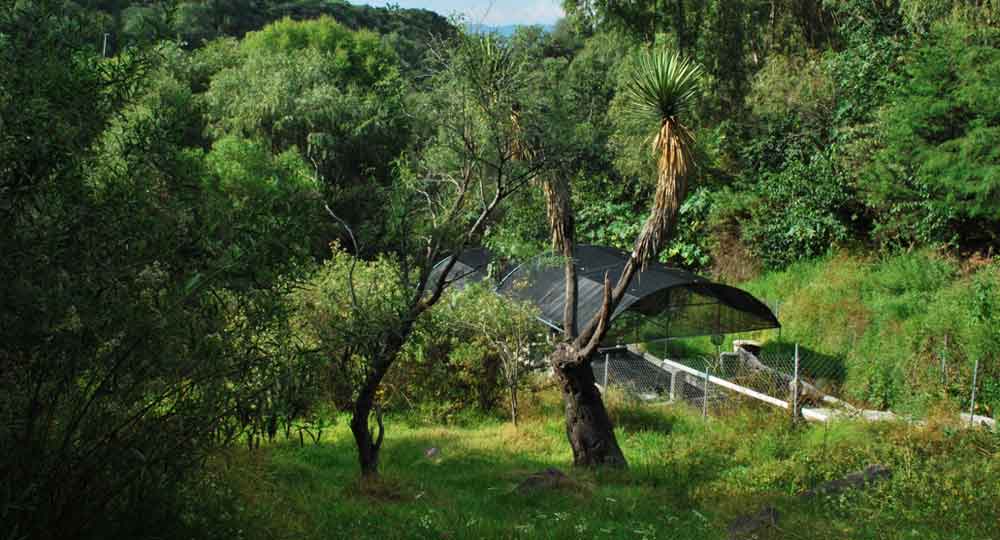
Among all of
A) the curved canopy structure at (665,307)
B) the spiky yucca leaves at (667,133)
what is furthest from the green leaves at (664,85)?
the curved canopy structure at (665,307)

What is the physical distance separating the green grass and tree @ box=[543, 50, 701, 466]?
21.7 inches

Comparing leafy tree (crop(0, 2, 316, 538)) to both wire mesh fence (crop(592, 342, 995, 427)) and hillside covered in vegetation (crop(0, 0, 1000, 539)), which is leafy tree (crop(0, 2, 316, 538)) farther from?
wire mesh fence (crop(592, 342, 995, 427))

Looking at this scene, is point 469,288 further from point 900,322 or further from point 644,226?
point 900,322

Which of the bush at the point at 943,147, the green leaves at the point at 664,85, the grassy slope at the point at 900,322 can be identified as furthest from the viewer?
the bush at the point at 943,147

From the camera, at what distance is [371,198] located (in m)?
9.34

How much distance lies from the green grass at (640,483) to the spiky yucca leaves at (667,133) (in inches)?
111

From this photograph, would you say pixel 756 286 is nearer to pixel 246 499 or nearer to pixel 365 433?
pixel 365 433

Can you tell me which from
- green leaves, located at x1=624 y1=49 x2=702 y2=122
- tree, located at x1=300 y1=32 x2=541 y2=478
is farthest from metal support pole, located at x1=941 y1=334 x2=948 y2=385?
tree, located at x1=300 y1=32 x2=541 y2=478

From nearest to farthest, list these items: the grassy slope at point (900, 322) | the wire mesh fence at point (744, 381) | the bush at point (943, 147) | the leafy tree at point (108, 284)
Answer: the leafy tree at point (108, 284)
the wire mesh fence at point (744, 381)
the grassy slope at point (900, 322)
the bush at point (943, 147)

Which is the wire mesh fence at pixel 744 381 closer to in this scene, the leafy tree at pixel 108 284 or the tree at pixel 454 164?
the tree at pixel 454 164

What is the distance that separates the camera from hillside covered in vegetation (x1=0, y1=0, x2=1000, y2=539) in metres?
4.40

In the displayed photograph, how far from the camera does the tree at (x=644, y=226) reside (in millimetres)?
9727

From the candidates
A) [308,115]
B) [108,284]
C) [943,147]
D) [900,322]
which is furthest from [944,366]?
[308,115]

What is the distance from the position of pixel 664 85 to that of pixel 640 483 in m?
4.67
